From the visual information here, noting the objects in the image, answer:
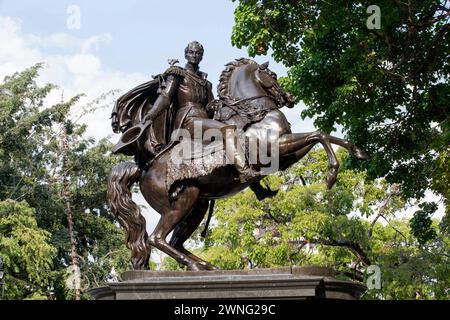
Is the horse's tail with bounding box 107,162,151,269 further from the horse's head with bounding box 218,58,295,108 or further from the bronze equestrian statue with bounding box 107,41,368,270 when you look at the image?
the horse's head with bounding box 218,58,295,108

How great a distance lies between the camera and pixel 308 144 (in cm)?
945

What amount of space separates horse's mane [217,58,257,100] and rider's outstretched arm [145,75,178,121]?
0.55 meters

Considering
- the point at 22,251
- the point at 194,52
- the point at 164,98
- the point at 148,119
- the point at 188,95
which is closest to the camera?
the point at 148,119

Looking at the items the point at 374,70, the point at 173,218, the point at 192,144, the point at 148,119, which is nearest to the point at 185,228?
the point at 173,218

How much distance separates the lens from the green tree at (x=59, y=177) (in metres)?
27.7

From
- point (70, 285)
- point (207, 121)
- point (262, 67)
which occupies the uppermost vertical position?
point (70, 285)

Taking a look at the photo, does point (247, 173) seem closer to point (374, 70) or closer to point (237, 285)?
point (237, 285)

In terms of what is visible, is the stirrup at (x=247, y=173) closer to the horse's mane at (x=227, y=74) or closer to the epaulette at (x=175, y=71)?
the horse's mane at (x=227, y=74)

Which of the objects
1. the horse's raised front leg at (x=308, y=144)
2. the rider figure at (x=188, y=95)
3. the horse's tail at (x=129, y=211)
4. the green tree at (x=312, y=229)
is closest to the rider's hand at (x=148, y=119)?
the rider figure at (x=188, y=95)

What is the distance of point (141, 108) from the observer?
10430 millimetres

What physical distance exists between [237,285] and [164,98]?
290cm
